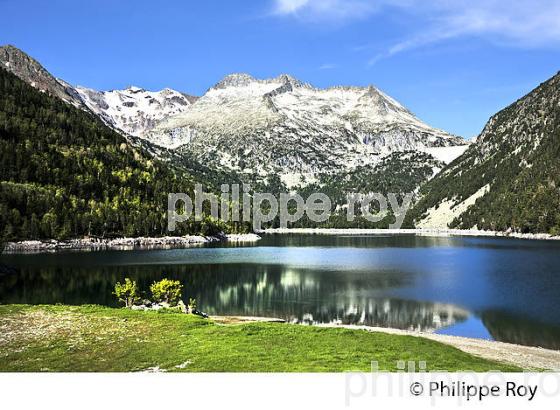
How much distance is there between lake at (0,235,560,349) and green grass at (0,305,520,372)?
2247 cm

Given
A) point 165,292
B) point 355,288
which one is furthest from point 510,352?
point 355,288

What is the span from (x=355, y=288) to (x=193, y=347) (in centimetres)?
5689

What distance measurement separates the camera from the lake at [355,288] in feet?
202

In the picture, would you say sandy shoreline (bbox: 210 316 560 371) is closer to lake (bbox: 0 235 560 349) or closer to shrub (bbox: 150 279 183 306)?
lake (bbox: 0 235 560 349)

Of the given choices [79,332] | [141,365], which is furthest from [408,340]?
[79,332]

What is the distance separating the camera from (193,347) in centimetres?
3303

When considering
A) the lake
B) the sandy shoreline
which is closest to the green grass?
the sandy shoreline

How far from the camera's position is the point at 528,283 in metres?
86.1

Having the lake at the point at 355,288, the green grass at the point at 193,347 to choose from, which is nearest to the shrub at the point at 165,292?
the lake at the point at 355,288

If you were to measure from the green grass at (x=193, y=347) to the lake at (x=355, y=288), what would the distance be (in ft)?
73.7

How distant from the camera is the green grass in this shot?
28.7m

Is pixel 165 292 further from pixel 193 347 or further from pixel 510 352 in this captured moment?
pixel 510 352

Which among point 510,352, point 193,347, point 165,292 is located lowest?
Answer: point 510,352
